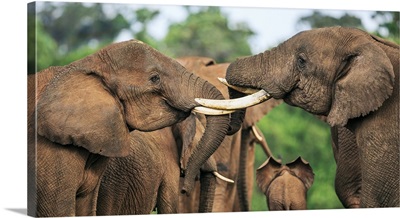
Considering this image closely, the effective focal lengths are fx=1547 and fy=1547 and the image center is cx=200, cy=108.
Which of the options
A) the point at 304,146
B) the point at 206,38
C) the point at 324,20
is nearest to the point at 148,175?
the point at 324,20

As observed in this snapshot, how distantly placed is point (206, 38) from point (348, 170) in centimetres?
633

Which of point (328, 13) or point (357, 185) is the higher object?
point (328, 13)

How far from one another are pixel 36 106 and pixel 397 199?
2325mm

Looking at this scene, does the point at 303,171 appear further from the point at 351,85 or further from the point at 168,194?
the point at 351,85

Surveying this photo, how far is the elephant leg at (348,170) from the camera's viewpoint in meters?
10.3

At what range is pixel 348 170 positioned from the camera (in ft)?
34.1

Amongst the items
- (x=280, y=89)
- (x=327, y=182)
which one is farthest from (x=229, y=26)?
(x=280, y=89)

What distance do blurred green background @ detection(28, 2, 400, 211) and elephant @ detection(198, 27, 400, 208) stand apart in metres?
3.41

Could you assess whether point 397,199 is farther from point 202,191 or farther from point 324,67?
point 202,191

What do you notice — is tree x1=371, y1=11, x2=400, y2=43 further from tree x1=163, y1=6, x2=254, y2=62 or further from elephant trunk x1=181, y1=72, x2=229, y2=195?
tree x1=163, y1=6, x2=254, y2=62

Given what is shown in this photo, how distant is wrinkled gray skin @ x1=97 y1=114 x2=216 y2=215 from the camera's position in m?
9.87

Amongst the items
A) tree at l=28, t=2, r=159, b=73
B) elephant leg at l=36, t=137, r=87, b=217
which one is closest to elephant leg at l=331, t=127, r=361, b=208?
elephant leg at l=36, t=137, r=87, b=217

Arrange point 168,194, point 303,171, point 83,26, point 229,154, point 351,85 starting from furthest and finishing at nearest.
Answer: point 83,26
point 229,154
point 303,171
point 168,194
point 351,85

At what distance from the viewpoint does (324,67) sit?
→ 936 cm
